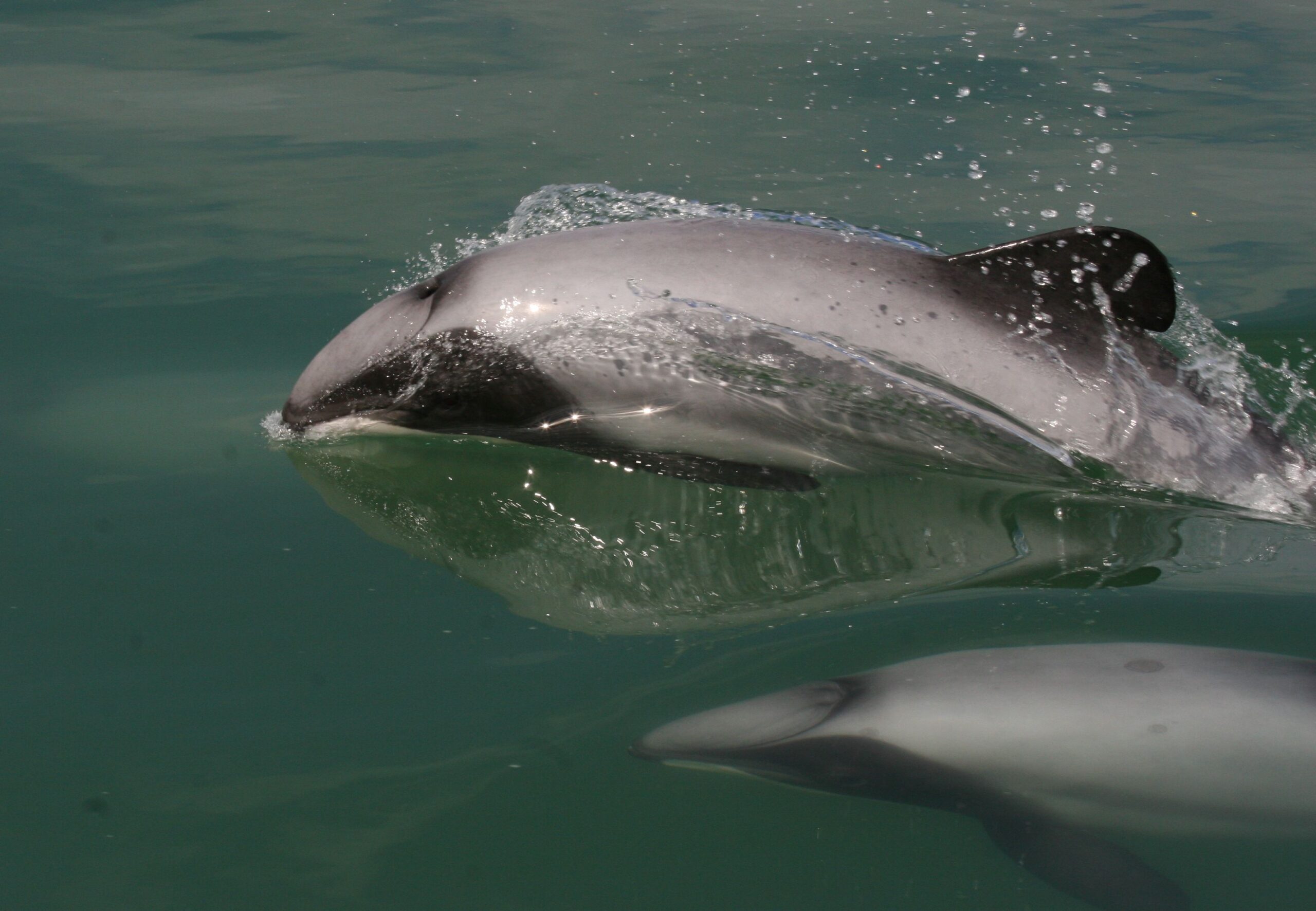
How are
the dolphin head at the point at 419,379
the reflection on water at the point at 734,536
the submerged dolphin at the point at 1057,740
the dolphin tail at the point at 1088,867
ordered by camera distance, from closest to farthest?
1. the dolphin tail at the point at 1088,867
2. the submerged dolphin at the point at 1057,740
3. the reflection on water at the point at 734,536
4. the dolphin head at the point at 419,379

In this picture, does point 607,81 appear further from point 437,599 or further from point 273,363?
point 437,599

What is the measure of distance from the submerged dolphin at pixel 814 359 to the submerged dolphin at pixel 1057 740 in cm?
119

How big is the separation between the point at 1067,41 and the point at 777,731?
30.4ft

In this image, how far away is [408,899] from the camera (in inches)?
103

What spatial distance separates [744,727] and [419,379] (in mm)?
2199

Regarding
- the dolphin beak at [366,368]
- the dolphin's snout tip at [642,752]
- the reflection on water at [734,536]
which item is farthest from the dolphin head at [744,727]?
the dolphin beak at [366,368]

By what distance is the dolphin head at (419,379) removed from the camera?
4.73 meters

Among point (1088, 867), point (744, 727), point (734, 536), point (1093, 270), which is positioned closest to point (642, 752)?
point (744, 727)

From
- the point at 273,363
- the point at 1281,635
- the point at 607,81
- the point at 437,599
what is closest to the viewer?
the point at 1281,635

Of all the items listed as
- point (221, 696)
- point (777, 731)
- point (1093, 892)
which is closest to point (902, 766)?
point (777, 731)

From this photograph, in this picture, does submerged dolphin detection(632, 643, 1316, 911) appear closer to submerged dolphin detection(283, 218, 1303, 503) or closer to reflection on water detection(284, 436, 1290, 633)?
reflection on water detection(284, 436, 1290, 633)

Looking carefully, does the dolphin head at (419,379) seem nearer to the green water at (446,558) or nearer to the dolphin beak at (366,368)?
the dolphin beak at (366,368)

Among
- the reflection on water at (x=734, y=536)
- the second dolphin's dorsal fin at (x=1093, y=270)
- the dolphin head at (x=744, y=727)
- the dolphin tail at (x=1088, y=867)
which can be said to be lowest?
the dolphin tail at (x=1088, y=867)

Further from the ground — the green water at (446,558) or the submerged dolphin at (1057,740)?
the green water at (446,558)
